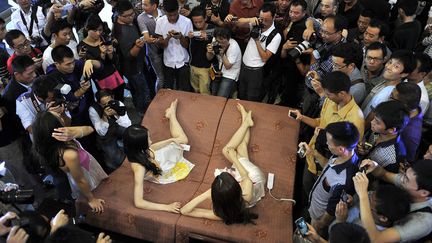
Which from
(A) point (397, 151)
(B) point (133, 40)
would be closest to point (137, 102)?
(B) point (133, 40)

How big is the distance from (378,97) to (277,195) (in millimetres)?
1067

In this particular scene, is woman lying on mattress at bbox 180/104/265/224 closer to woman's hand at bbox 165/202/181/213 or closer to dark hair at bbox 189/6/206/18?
woman's hand at bbox 165/202/181/213

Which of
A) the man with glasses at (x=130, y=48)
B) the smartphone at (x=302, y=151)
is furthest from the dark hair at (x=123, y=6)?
the smartphone at (x=302, y=151)

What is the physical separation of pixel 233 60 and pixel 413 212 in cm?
224

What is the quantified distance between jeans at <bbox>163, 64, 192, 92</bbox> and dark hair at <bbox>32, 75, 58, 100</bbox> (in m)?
1.55

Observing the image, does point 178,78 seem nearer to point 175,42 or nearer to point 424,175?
point 175,42

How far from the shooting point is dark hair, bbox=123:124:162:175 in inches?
99.3

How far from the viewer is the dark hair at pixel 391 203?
71.6 inches

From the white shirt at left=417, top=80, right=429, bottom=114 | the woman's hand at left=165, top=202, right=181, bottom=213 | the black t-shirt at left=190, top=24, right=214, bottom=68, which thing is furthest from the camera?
the black t-shirt at left=190, top=24, right=214, bottom=68

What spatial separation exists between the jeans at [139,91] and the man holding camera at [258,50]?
3.68 ft

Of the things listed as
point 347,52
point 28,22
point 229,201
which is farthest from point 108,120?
point 347,52

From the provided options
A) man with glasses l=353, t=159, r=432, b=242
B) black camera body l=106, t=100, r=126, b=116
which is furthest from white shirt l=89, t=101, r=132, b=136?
man with glasses l=353, t=159, r=432, b=242

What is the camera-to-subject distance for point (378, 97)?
2682mm

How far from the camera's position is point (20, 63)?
9.18 ft
